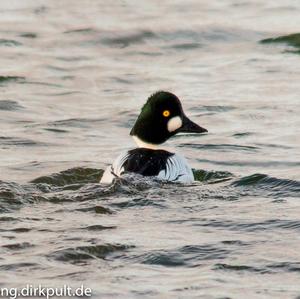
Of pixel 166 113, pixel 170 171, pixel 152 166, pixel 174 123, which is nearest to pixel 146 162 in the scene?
pixel 152 166

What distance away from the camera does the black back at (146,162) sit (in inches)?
510

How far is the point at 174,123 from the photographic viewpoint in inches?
552

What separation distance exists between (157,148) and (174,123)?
1.13 feet

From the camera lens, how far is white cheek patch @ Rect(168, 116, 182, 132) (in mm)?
13984

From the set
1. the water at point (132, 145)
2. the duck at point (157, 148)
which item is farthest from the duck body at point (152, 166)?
the water at point (132, 145)

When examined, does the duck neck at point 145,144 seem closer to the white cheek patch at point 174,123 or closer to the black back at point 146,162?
the white cheek patch at point 174,123

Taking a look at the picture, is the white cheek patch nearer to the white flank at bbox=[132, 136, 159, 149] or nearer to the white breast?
the white flank at bbox=[132, 136, 159, 149]

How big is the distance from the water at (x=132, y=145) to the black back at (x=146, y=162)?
7.4 inches

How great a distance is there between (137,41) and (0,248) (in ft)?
36.8

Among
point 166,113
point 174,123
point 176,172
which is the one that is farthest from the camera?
point 174,123

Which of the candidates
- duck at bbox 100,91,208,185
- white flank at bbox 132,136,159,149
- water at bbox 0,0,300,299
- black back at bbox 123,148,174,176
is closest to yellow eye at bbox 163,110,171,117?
duck at bbox 100,91,208,185

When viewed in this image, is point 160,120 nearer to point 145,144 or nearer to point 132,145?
point 145,144

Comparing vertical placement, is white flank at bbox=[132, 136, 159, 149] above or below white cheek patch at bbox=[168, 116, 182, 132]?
below

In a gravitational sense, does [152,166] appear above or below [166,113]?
below
